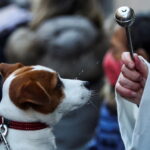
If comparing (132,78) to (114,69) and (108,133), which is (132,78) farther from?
(108,133)

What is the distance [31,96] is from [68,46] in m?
2.16

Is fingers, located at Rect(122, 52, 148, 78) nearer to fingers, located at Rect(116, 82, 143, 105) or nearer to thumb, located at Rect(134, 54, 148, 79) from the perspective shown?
thumb, located at Rect(134, 54, 148, 79)

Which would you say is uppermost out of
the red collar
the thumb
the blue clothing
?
the thumb

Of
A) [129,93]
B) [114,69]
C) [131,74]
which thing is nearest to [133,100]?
[129,93]

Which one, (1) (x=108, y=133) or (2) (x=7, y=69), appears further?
(1) (x=108, y=133)

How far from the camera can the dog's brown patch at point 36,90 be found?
10.2 feet

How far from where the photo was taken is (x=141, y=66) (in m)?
2.91

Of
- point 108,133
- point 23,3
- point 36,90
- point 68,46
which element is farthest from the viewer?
point 23,3

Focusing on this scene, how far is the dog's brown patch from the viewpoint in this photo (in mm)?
3096

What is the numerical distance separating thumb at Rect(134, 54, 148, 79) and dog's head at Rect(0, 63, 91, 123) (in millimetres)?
483

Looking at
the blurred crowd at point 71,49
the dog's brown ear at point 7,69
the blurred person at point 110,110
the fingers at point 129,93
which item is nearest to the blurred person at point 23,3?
the blurred crowd at point 71,49

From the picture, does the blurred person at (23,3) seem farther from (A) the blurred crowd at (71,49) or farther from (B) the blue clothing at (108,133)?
(B) the blue clothing at (108,133)

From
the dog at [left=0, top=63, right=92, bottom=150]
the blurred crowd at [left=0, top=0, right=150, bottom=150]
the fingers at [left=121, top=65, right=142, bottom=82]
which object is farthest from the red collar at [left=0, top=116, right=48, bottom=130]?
the blurred crowd at [left=0, top=0, right=150, bottom=150]

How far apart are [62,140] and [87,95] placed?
84.8 inches
